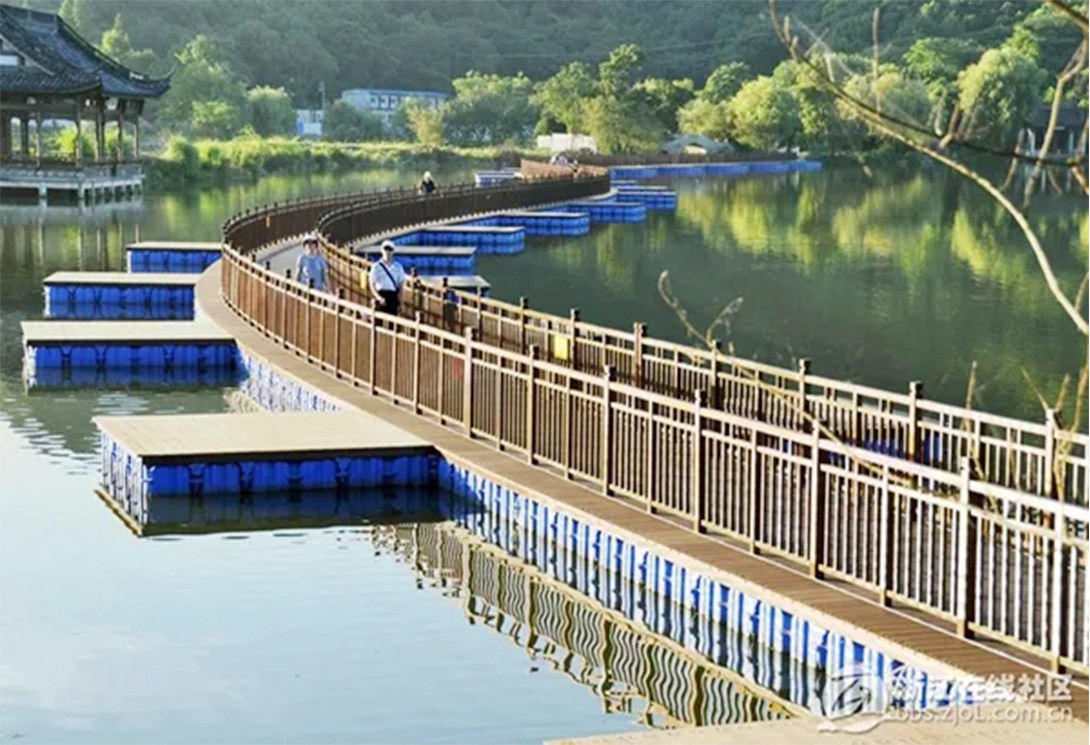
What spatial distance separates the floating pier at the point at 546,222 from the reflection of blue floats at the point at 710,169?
36583 millimetres

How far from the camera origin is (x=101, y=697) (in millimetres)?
11289

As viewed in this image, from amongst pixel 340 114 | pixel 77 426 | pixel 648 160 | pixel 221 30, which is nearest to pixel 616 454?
pixel 77 426

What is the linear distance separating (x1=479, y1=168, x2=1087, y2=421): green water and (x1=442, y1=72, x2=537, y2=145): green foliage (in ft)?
217

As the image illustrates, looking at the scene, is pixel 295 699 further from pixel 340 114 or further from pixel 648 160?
pixel 340 114

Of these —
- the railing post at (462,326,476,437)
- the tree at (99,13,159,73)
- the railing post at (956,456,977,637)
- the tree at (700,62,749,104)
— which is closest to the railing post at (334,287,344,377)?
the railing post at (462,326,476,437)

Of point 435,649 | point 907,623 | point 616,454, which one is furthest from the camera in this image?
point 616,454

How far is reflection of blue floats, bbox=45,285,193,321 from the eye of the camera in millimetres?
34281

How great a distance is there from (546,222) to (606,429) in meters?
47.1

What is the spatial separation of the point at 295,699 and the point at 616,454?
409cm

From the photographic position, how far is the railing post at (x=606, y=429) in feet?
47.5

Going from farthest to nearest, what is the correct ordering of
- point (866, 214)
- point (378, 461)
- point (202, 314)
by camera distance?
point (866, 214) → point (202, 314) → point (378, 461)

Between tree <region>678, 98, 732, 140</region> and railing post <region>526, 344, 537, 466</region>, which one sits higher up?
railing post <region>526, 344, 537, 466</region>

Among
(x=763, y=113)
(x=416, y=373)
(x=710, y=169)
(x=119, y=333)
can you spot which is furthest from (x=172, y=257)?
(x=763, y=113)
